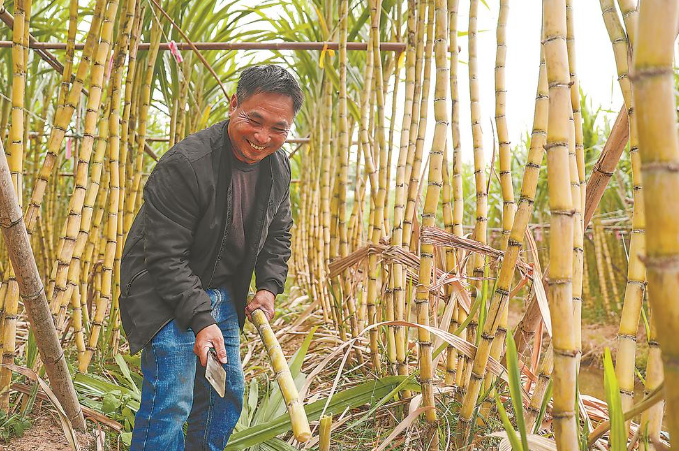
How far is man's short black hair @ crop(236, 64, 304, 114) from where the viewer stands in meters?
1.17

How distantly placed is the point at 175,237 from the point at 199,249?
0.10 metres

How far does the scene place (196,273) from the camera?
122cm

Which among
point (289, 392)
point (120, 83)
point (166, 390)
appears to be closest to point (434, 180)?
point (289, 392)

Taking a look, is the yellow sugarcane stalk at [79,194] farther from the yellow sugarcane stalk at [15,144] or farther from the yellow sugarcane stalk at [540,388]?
the yellow sugarcane stalk at [540,388]

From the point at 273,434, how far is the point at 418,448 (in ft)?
1.13

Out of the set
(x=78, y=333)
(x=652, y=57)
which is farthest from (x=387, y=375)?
(x=652, y=57)

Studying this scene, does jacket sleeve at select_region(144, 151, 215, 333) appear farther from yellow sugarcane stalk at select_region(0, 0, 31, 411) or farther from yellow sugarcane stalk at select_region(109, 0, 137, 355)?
yellow sugarcane stalk at select_region(109, 0, 137, 355)

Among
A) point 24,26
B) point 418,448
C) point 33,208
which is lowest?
point 418,448

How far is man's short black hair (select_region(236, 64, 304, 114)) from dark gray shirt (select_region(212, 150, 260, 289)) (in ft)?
0.49

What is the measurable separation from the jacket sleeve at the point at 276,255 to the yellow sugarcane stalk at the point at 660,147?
1.00 meters

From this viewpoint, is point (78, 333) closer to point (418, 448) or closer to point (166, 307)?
point (166, 307)

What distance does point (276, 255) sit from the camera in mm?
1414

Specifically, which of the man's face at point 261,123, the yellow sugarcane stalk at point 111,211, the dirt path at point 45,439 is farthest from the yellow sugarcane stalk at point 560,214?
the yellow sugarcane stalk at point 111,211

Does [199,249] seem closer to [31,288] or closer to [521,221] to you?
[31,288]
